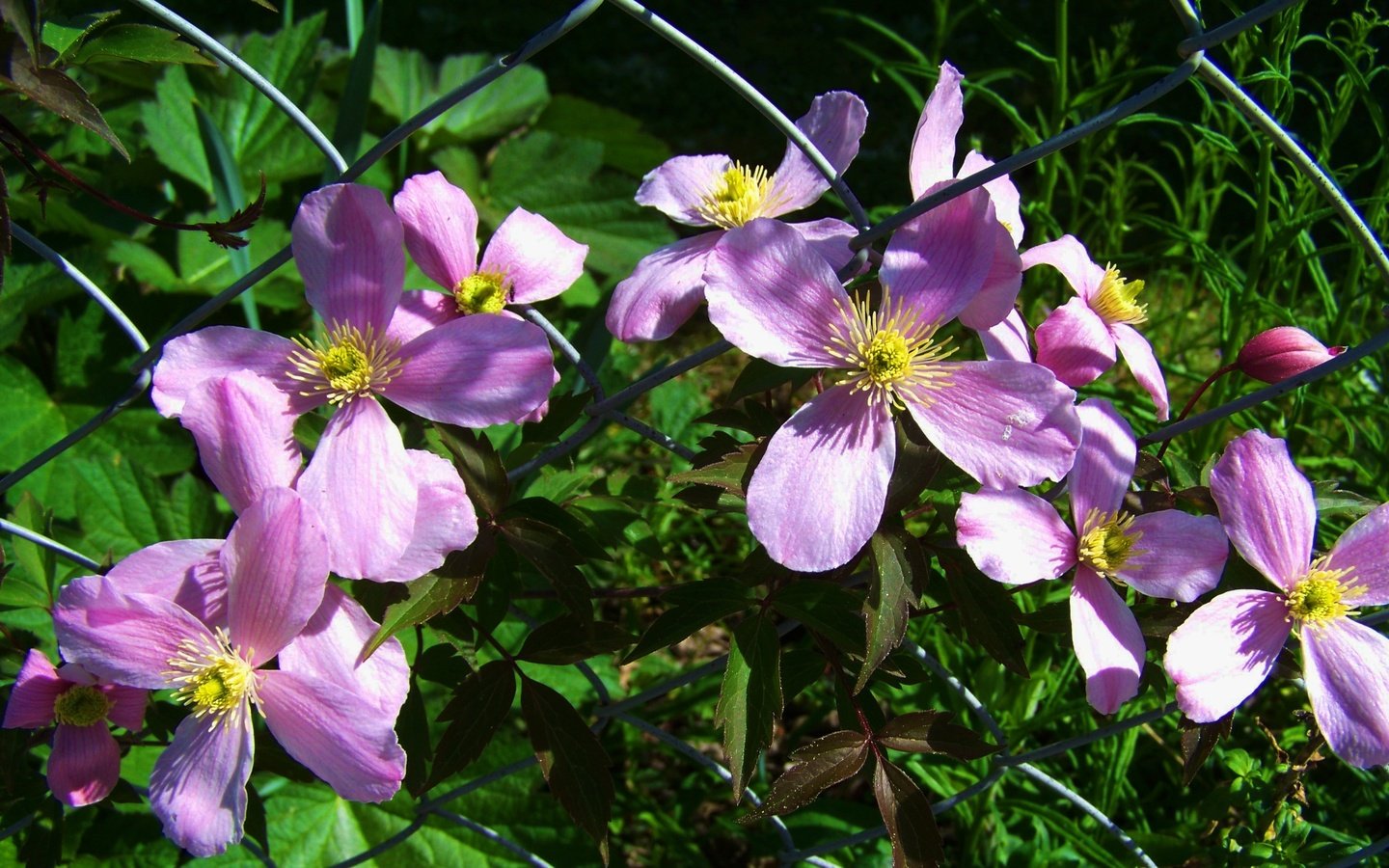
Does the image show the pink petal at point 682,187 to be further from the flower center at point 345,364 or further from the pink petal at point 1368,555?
the pink petal at point 1368,555

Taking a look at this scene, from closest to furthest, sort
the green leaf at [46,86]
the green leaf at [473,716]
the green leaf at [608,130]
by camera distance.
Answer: the green leaf at [46,86]
the green leaf at [473,716]
the green leaf at [608,130]

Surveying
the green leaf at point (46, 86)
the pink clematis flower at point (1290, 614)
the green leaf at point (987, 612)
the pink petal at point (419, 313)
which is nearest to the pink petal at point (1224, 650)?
the pink clematis flower at point (1290, 614)

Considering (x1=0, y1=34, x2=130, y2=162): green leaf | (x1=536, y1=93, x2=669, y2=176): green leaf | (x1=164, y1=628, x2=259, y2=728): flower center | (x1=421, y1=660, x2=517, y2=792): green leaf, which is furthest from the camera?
(x1=536, y1=93, x2=669, y2=176): green leaf

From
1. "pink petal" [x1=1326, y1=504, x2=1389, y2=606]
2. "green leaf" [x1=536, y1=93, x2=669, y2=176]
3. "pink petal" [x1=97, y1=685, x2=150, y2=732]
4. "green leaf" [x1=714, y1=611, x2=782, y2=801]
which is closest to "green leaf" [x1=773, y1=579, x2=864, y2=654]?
"green leaf" [x1=714, y1=611, x2=782, y2=801]

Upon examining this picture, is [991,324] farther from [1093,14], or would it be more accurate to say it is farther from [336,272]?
[1093,14]

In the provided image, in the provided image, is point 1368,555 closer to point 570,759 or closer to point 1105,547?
point 1105,547

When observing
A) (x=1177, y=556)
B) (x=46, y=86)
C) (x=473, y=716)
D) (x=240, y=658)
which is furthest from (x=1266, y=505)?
(x=46, y=86)

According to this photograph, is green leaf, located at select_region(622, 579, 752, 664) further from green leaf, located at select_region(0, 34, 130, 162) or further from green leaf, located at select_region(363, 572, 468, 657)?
green leaf, located at select_region(0, 34, 130, 162)
